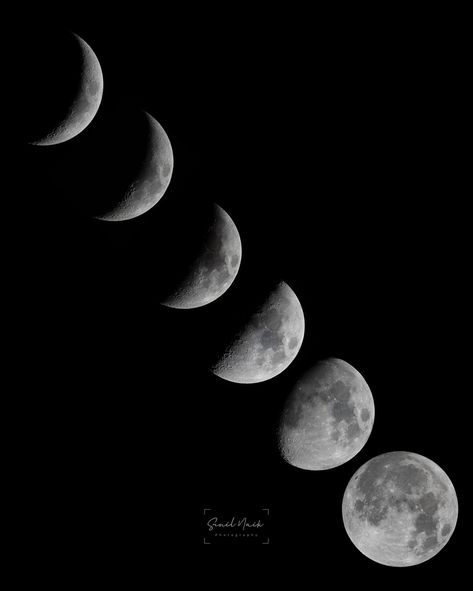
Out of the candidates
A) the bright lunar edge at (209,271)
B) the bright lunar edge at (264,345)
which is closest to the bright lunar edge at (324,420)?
the bright lunar edge at (264,345)

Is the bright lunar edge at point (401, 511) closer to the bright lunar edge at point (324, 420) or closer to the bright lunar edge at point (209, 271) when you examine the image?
the bright lunar edge at point (324, 420)

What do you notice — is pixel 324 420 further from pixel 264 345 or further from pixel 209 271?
pixel 209 271

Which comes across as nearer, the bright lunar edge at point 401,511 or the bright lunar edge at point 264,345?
the bright lunar edge at point 401,511

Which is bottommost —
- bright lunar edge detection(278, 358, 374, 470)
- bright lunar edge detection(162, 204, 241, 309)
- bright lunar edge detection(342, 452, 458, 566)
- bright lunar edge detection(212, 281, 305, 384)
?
bright lunar edge detection(342, 452, 458, 566)

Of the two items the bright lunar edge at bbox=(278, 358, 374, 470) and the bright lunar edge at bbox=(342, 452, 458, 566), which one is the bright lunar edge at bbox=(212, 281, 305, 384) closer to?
the bright lunar edge at bbox=(278, 358, 374, 470)

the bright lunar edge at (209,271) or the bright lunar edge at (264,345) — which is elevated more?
the bright lunar edge at (209,271)

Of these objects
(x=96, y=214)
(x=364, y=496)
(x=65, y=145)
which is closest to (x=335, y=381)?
(x=364, y=496)

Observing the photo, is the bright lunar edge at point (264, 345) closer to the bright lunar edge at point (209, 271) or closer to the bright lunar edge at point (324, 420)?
the bright lunar edge at point (324, 420)

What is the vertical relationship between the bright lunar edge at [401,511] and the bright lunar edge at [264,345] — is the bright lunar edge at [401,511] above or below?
below

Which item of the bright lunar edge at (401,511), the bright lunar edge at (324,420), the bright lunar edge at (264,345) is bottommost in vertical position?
the bright lunar edge at (401,511)

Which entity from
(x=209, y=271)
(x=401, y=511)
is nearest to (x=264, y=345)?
(x=209, y=271)

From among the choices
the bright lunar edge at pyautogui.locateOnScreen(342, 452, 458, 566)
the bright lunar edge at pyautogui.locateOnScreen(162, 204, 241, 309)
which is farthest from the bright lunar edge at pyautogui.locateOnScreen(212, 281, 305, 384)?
the bright lunar edge at pyautogui.locateOnScreen(342, 452, 458, 566)

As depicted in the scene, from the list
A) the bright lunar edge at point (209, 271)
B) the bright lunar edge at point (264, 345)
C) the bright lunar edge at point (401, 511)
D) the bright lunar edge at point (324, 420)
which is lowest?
the bright lunar edge at point (401, 511)

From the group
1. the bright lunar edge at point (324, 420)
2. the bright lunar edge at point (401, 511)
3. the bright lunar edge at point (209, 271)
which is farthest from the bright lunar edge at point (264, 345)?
the bright lunar edge at point (401, 511)
